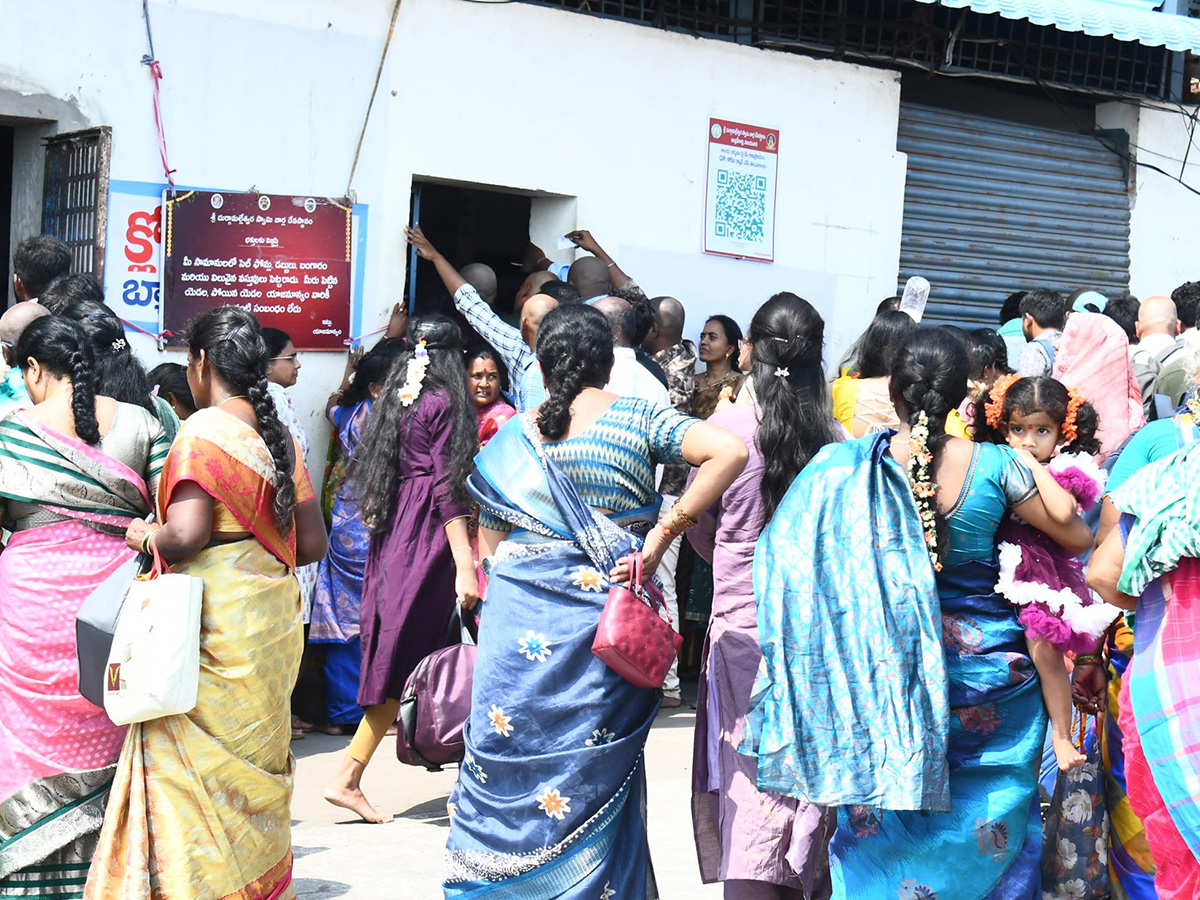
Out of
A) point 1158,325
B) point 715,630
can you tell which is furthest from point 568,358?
point 1158,325

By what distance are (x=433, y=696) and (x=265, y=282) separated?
106 inches

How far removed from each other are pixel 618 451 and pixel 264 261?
12.0 ft

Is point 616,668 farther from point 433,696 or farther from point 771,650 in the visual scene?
point 433,696

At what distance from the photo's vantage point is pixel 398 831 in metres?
5.72

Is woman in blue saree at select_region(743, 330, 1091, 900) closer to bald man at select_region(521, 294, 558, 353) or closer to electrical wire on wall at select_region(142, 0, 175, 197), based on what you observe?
bald man at select_region(521, 294, 558, 353)

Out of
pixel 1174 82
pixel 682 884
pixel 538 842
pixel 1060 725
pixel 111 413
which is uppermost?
pixel 1174 82

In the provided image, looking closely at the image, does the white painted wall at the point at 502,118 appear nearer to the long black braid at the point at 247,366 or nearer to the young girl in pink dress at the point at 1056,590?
the long black braid at the point at 247,366

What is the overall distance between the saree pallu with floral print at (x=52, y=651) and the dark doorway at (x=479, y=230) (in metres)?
4.77

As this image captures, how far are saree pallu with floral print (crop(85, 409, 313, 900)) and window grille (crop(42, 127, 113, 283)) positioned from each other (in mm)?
3120

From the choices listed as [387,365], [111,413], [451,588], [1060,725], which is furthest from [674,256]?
[1060,725]

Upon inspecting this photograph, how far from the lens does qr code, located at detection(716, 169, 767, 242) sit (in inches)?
349

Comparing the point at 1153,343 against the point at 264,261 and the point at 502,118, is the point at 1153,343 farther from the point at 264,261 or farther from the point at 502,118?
the point at 264,261

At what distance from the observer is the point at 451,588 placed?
6.11m

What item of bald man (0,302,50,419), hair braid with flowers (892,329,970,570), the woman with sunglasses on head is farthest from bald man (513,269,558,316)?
hair braid with flowers (892,329,970,570)
